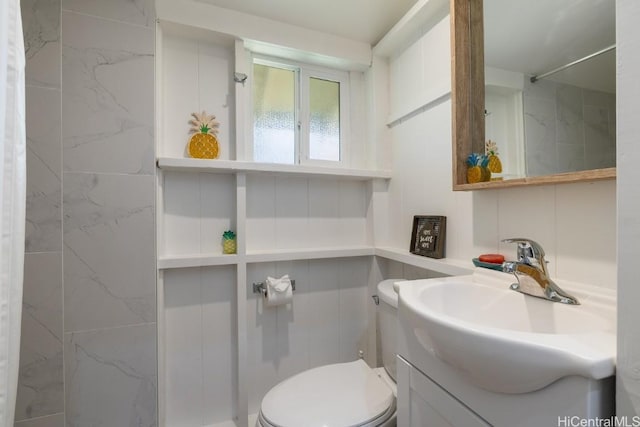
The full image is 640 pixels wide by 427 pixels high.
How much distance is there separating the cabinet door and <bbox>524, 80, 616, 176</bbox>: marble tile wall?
2.30 feet

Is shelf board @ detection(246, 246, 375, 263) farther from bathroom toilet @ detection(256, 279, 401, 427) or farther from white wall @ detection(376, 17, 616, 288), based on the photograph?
bathroom toilet @ detection(256, 279, 401, 427)

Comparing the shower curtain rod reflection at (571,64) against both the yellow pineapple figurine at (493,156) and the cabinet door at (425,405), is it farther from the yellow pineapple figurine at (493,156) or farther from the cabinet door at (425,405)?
the cabinet door at (425,405)

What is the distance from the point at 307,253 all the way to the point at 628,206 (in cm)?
130

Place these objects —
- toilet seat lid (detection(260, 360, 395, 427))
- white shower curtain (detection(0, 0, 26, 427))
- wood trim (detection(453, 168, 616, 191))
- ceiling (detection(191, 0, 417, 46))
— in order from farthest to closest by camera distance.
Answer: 1. ceiling (detection(191, 0, 417, 46))
2. toilet seat lid (detection(260, 360, 395, 427))
3. wood trim (detection(453, 168, 616, 191))
4. white shower curtain (detection(0, 0, 26, 427))

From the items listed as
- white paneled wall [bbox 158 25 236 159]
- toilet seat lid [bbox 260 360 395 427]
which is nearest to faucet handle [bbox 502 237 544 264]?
toilet seat lid [bbox 260 360 395 427]

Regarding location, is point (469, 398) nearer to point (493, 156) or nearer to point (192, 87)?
point (493, 156)

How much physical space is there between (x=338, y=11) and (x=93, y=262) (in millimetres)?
1607

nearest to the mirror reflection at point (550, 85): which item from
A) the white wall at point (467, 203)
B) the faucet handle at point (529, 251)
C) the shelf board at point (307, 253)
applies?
the white wall at point (467, 203)

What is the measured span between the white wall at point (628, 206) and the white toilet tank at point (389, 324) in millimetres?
761

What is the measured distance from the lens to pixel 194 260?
54.3 inches

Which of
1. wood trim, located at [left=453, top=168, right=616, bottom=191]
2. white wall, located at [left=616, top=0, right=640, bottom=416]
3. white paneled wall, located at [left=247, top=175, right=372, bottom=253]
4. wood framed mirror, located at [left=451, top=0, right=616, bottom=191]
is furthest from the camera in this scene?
white paneled wall, located at [left=247, top=175, right=372, bottom=253]

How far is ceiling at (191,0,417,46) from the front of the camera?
138 cm

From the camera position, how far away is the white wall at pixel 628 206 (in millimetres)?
391

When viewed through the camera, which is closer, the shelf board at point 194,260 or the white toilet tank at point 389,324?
the white toilet tank at point 389,324
